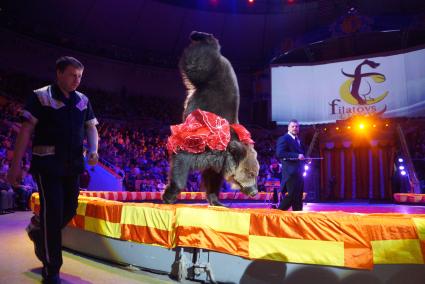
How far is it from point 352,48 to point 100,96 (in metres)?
12.6

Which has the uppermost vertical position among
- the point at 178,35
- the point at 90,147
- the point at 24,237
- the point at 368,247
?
the point at 178,35

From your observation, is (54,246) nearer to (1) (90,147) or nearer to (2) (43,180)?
(2) (43,180)

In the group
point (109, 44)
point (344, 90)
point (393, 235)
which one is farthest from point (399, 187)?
point (109, 44)

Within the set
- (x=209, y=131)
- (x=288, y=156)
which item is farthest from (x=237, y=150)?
(x=288, y=156)

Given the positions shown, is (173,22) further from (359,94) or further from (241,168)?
(241,168)

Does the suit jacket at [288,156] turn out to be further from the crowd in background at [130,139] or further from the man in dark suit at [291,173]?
the crowd in background at [130,139]

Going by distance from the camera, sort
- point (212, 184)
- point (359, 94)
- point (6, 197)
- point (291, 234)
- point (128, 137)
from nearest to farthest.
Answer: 1. point (291, 234)
2. point (212, 184)
3. point (6, 197)
4. point (359, 94)
5. point (128, 137)

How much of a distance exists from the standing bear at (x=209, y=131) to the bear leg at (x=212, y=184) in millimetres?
283

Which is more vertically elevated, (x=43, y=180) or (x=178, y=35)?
(x=178, y=35)

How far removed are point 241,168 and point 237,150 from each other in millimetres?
146

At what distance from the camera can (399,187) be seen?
511 inches

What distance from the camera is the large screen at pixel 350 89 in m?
13.2

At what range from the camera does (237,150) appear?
282 centimetres

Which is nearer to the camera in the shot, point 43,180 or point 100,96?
point 43,180
